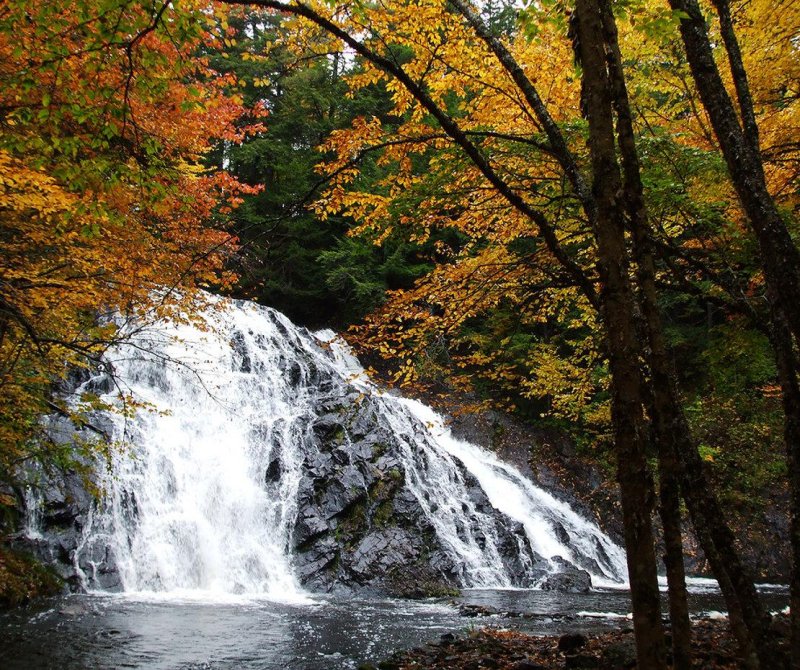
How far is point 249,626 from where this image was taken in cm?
888

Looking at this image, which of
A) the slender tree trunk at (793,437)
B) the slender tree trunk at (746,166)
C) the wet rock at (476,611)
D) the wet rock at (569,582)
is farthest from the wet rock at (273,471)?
the slender tree trunk at (746,166)

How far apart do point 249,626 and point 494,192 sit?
25.3 feet

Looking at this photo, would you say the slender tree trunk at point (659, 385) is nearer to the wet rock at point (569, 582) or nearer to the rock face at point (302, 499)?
the rock face at point (302, 499)

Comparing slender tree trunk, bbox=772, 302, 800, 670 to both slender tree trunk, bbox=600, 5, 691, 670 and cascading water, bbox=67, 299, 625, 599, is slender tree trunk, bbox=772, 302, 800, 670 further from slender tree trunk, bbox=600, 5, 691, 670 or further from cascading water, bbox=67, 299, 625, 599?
cascading water, bbox=67, 299, 625, 599

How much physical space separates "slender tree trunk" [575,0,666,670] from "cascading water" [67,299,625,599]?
742cm

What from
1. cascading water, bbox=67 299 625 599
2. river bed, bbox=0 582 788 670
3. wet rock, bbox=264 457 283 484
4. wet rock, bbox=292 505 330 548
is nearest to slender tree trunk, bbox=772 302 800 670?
river bed, bbox=0 582 788 670

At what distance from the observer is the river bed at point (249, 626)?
7.02 meters

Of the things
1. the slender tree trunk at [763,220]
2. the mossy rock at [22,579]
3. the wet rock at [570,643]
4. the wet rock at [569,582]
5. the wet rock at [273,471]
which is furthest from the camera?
the wet rock at [273,471]

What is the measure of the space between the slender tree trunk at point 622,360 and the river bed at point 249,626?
5415 millimetres

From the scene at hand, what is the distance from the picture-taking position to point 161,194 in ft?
17.7

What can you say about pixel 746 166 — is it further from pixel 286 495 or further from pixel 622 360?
pixel 286 495

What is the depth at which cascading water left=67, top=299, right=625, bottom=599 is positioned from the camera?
12352 mm

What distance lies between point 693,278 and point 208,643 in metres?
10.1

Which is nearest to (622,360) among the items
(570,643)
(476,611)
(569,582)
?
(570,643)
